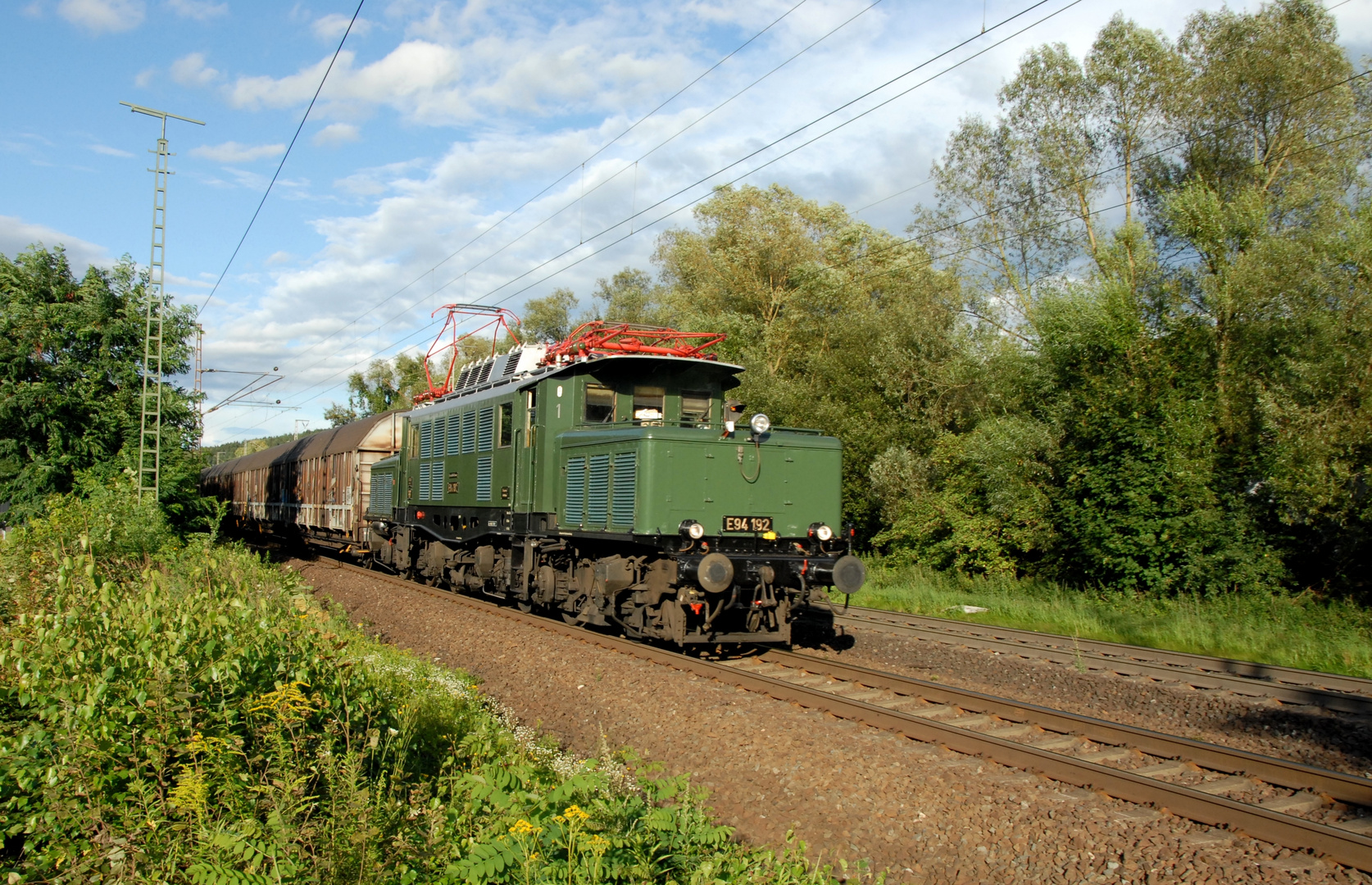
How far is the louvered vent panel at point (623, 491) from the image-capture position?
33.6 feet

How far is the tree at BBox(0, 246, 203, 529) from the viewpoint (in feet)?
50.3

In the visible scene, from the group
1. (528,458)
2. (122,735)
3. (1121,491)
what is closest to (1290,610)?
(1121,491)

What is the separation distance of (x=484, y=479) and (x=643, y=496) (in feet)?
15.5

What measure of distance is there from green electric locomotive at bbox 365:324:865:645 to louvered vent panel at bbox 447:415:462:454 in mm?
161

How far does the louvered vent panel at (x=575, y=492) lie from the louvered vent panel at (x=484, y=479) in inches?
96.9

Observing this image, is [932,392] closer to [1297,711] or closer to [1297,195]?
[1297,195]

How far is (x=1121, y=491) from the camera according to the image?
52.8ft

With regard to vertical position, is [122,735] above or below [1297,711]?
above

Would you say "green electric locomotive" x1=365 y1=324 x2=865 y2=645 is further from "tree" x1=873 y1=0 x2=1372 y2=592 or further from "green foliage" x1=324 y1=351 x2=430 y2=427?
"green foliage" x1=324 y1=351 x2=430 y2=427

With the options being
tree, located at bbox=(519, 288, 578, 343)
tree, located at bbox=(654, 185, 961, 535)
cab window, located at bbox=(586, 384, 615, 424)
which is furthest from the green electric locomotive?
tree, located at bbox=(519, 288, 578, 343)

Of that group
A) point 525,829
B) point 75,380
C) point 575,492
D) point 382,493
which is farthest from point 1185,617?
point 75,380

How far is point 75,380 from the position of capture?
54.0 ft

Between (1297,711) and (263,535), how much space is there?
36098mm

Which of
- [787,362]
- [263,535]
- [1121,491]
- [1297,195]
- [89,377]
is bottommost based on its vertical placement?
[263,535]
